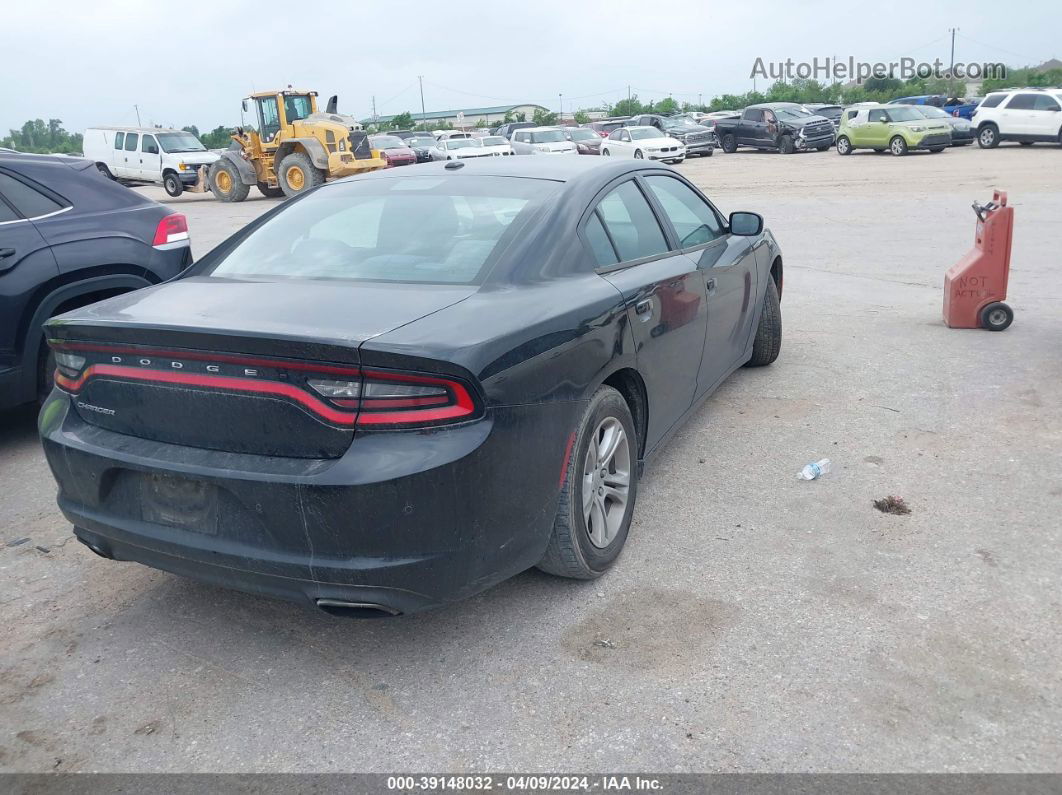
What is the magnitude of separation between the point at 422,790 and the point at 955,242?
1144cm

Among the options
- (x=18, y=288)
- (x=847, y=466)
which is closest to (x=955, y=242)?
(x=847, y=466)

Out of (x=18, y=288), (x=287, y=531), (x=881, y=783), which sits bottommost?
(x=881, y=783)

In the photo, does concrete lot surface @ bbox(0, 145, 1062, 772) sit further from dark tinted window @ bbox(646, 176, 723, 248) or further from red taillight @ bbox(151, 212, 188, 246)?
red taillight @ bbox(151, 212, 188, 246)

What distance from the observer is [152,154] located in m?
29.5

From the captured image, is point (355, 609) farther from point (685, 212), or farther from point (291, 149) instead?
point (291, 149)

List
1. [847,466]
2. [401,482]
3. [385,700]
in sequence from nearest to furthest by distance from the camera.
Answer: [401,482]
[385,700]
[847,466]

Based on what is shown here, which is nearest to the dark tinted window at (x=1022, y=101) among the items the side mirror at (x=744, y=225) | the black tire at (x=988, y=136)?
the black tire at (x=988, y=136)

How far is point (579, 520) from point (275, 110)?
23827 mm

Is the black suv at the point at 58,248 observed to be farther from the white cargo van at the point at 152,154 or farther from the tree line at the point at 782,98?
the tree line at the point at 782,98

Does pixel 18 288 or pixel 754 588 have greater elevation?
pixel 18 288

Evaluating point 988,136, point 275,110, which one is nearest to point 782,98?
point 988,136

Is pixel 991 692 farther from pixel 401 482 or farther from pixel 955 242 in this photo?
pixel 955 242

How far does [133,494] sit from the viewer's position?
310 cm

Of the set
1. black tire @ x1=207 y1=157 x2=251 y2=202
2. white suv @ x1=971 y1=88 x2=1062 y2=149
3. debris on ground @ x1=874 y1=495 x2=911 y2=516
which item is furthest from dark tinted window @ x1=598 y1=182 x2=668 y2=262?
white suv @ x1=971 y1=88 x2=1062 y2=149
